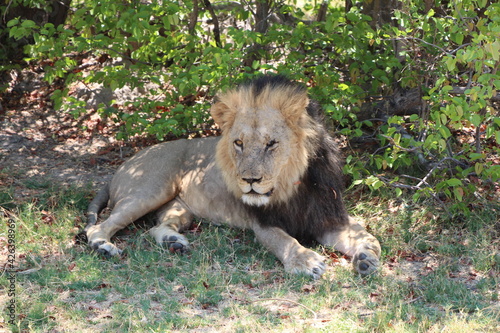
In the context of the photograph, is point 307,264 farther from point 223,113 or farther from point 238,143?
point 223,113

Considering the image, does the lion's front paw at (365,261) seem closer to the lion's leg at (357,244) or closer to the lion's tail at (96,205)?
the lion's leg at (357,244)

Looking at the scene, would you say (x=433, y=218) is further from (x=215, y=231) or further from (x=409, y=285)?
(x=215, y=231)

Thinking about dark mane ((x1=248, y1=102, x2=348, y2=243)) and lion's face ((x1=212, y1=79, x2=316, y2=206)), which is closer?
lion's face ((x1=212, y1=79, x2=316, y2=206))

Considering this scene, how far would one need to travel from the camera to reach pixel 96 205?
227 inches

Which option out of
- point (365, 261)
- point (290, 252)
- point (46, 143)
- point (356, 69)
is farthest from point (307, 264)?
point (46, 143)

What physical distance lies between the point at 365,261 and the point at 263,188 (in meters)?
0.86

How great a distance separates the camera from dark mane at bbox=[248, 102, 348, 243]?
5012 mm

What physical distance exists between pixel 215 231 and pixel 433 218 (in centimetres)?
183

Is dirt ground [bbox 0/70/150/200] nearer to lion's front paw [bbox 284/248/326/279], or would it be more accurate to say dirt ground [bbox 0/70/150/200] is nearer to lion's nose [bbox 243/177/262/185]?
lion's nose [bbox 243/177/262/185]

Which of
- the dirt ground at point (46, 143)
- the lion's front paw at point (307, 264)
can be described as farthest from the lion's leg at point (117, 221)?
the lion's front paw at point (307, 264)

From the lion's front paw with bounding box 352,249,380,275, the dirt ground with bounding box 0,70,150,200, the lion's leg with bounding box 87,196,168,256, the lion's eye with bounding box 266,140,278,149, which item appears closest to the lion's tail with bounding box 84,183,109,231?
the lion's leg with bounding box 87,196,168,256

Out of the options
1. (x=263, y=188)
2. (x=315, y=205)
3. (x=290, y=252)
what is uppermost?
(x=263, y=188)

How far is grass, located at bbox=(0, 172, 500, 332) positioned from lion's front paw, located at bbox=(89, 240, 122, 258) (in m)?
0.07

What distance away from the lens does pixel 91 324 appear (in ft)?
12.3
